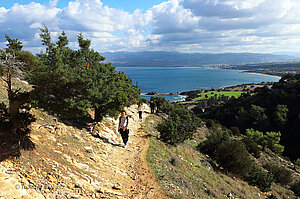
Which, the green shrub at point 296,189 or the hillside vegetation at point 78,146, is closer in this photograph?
the hillside vegetation at point 78,146

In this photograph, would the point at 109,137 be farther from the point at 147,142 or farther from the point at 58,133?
the point at 58,133

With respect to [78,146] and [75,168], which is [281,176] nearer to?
[78,146]

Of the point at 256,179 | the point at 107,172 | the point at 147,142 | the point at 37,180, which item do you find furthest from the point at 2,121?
the point at 256,179

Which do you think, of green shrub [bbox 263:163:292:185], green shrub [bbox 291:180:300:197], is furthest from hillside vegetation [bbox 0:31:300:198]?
green shrub [bbox 263:163:292:185]

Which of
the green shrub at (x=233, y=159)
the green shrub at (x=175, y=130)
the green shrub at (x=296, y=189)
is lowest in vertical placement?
the green shrub at (x=296, y=189)

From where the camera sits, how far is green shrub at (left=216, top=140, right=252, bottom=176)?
56.8 feet

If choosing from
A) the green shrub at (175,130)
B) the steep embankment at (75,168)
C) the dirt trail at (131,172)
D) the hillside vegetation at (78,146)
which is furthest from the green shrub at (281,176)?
the steep embankment at (75,168)

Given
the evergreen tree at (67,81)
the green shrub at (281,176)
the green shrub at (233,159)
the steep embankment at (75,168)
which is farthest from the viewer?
the green shrub at (281,176)

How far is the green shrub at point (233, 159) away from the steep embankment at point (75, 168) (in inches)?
374

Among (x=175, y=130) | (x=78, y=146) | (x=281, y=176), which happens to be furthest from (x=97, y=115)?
(x=281, y=176)

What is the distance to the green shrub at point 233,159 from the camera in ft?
56.8

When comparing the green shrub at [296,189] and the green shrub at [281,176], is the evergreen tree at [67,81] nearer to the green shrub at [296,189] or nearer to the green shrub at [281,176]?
the green shrub at [281,176]

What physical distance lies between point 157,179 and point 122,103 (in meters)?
6.66

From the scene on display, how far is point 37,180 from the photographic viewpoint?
5711 mm
